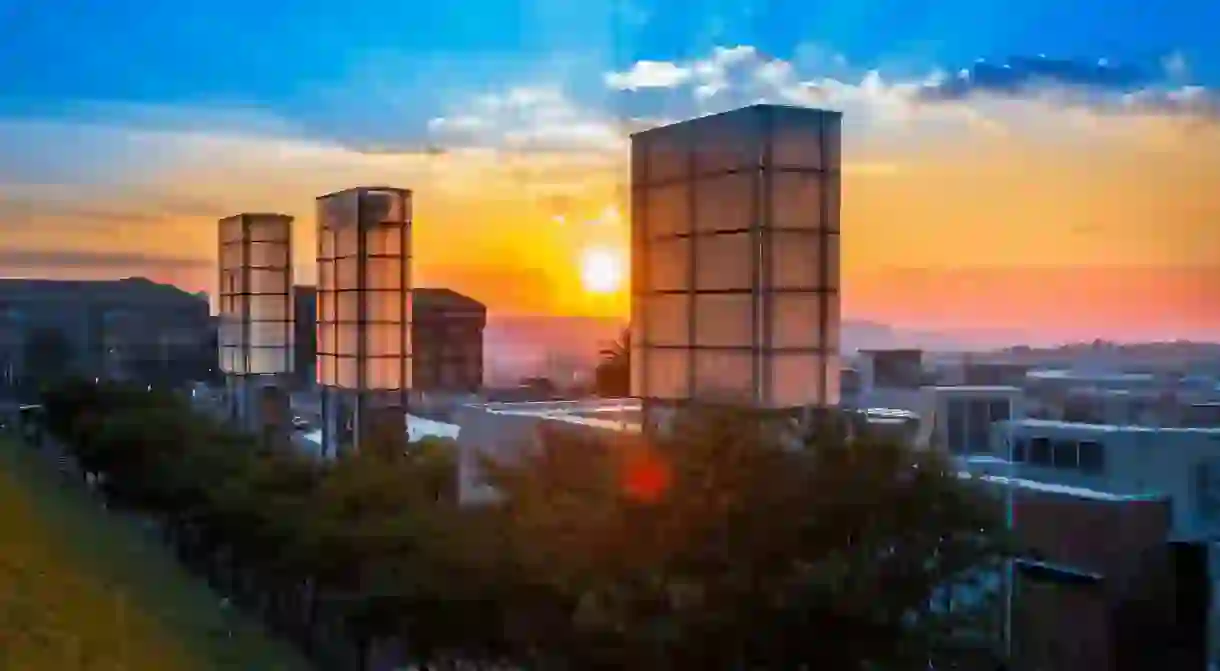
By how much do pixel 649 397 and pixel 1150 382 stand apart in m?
40.6

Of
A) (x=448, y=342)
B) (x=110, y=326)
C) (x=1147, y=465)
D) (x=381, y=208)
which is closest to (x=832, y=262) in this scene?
(x=381, y=208)

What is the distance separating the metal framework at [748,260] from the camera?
11.3 meters

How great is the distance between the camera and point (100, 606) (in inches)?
589

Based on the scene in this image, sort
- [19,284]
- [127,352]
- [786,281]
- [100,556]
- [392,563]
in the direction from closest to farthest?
[786,281], [392,563], [100,556], [127,352], [19,284]

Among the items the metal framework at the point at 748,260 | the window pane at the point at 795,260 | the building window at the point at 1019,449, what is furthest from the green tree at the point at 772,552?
the building window at the point at 1019,449

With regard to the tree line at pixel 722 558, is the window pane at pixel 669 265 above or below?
above

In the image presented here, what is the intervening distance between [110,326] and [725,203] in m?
72.0

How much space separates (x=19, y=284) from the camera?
7906 centimetres

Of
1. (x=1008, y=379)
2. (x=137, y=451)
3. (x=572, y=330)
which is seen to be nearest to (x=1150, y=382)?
(x=1008, y=379)

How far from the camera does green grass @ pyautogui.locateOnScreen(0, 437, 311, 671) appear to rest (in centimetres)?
1169

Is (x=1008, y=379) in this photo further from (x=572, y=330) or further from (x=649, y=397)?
(x=649, y=397)

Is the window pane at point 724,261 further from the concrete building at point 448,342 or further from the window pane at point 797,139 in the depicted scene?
the concrete building at point 448,342

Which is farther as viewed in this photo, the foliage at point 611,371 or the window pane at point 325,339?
the foliage at point 611,371

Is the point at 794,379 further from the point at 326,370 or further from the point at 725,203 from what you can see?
the point at 326,370
